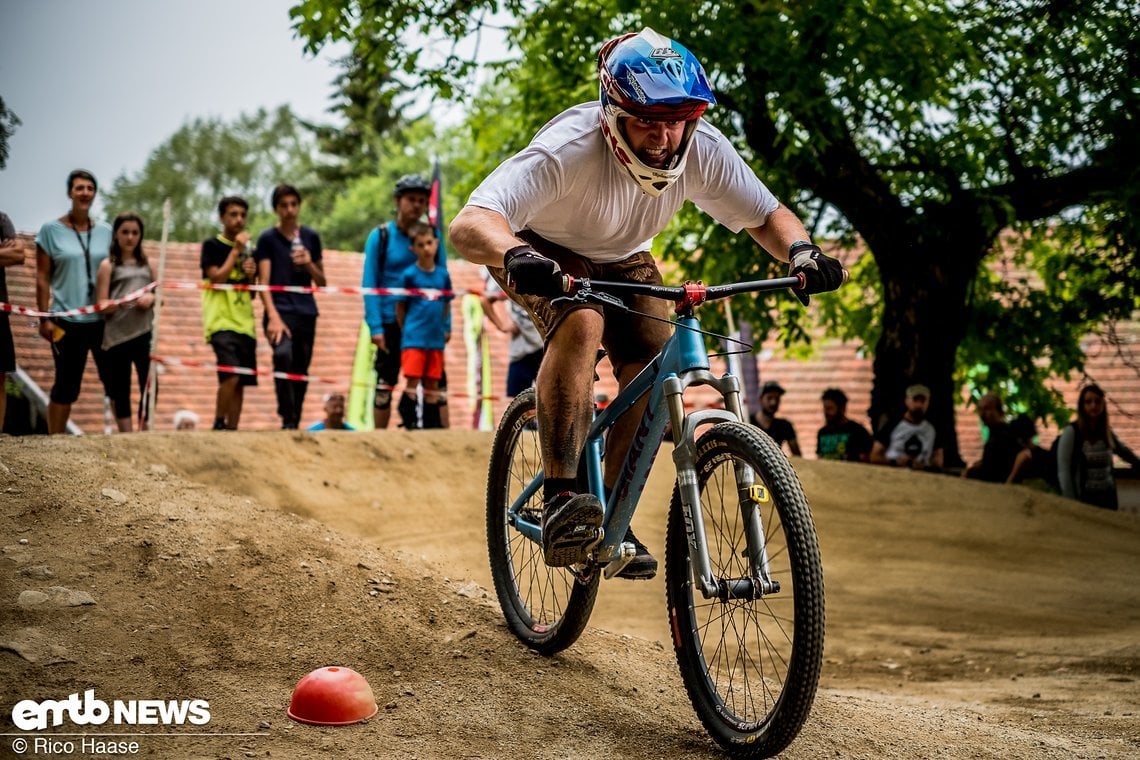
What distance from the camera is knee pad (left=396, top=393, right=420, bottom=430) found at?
10379 millimetres

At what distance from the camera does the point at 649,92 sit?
3.72 m

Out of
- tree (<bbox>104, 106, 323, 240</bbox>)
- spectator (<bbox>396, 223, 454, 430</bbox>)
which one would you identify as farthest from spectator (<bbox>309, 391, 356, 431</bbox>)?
tree (<bbox>104, 106, 323, 240</bbox>)

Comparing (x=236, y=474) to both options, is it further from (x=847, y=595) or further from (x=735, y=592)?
(x=735, y=592)

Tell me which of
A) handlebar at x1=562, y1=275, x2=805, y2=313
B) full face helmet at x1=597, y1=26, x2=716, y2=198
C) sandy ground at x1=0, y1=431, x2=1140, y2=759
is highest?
full face helmet at x1=597, y1=26, x2=716, y2=198

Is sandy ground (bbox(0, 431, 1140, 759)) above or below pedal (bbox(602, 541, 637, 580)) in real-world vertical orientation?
below

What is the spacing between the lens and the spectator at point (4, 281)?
749 centimetres

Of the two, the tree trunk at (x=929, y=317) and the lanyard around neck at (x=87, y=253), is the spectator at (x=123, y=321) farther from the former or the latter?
the tree trunk at (x=929, y=317)

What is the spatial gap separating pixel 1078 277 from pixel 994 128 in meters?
2.63

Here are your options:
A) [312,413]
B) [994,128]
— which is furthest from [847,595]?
[312,413]

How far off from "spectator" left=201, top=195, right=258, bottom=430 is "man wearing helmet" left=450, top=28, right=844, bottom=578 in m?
5.31

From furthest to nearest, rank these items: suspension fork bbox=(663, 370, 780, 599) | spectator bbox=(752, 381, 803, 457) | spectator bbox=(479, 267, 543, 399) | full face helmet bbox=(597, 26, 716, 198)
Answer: spectator bbox=(752, 381, 803, 457), spectator bbox=(479, 267, 543, 399), full face helmet bbox=(597, 26, 716, 198), suspension fork bbox=(663, 370, 780, 599)

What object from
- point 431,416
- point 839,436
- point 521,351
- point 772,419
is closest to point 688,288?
point 521,351

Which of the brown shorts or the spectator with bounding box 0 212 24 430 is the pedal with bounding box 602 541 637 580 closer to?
the brown shorts

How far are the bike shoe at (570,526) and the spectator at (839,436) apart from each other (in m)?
8.59
